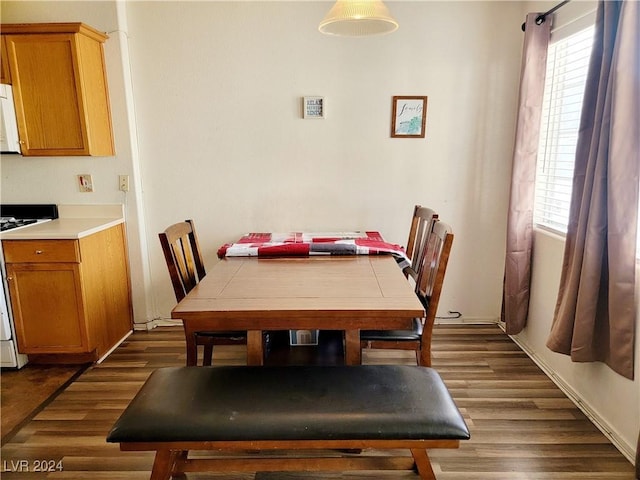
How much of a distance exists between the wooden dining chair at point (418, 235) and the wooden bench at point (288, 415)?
0.84 meters

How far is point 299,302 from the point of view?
5.14 ft

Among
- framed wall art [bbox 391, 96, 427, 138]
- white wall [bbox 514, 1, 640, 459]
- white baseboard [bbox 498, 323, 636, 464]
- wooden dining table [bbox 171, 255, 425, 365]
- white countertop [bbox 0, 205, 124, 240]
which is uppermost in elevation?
framed wall art [bbox 391, 96, 427, 138]

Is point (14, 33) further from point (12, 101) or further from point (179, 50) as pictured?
point (179, 50)

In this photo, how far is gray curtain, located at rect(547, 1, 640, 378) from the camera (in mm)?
1696

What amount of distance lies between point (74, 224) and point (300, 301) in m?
1.88

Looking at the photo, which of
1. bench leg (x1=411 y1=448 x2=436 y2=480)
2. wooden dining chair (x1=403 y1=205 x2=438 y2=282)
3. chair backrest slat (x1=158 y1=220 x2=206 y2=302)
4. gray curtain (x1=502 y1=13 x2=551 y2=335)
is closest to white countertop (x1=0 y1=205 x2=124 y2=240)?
chair backrest slat (x1=158 y1=220 x2=206 y2=302)

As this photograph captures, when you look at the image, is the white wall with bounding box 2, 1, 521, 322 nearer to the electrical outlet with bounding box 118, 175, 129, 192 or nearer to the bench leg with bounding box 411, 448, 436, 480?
the electrical outlet with bounding box 118, 175, 129, 192

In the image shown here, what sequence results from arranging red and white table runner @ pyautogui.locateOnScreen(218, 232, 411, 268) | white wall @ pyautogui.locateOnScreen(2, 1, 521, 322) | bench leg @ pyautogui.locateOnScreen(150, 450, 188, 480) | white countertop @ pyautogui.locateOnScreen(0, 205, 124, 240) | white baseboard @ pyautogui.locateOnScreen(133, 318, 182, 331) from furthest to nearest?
white baseboard @ pyautogui.locateOnScreen(133, 318, 182, 331)
white wall @ pyautogui.locateOnScreen(2, 1, 521, 322)
white countertop @ pyautogui.locateOnScreen(0, 205, 124, 240)
red and white table runner @ pyautogui.locateOnScreen(218, 232, 411, 268)
bench leg @ pyautogui.locateOnScreen(150, 450, 188, 480)

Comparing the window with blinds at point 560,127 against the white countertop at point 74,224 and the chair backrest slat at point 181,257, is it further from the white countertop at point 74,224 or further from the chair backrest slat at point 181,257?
the white countertop at point 74,224

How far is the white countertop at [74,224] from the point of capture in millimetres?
2367

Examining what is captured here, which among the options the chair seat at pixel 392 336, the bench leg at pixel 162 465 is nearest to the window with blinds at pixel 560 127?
the chair seat at pixel 392 336

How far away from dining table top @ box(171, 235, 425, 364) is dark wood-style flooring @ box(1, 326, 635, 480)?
560 millimetres

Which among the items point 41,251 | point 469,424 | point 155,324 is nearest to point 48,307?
point 41,251

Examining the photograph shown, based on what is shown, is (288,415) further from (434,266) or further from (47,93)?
(47,93)
